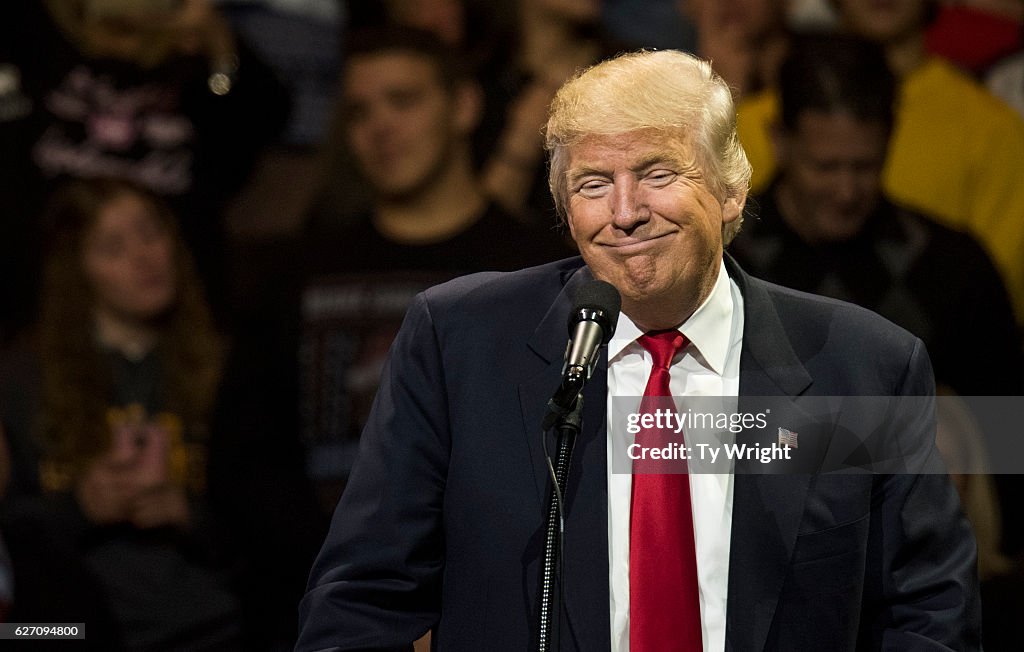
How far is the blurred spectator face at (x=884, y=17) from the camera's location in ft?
12.9

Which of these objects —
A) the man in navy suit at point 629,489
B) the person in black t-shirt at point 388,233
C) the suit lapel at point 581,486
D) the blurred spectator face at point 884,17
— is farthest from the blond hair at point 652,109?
the blurred spectator face at point 884,17

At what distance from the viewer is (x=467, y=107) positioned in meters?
4.02

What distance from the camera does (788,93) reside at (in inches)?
155

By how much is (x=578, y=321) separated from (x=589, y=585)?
420 millimetres

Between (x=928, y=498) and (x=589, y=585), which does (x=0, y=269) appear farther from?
(x=928, y=498)

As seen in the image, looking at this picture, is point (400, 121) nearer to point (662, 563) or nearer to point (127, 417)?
point (127, 417)

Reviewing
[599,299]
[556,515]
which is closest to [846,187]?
[599,299]

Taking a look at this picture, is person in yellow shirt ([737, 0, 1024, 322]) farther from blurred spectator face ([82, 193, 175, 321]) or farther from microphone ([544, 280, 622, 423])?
microphone ([544, 280, 622, 423])

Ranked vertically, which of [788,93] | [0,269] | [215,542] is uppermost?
[788,93]

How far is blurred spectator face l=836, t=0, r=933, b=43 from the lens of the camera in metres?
3.93

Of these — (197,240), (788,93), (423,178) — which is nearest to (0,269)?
(197,240)

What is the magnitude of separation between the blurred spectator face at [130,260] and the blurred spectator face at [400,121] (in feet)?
2.37

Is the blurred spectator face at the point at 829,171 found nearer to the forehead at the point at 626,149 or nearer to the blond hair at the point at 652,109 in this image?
the blond hair at the point at 652,109

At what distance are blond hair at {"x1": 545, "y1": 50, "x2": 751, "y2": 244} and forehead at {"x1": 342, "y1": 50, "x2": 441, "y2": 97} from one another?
218 centimetres
